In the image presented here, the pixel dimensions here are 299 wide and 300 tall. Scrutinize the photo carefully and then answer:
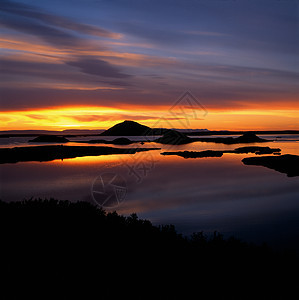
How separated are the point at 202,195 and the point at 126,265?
20.5 meters

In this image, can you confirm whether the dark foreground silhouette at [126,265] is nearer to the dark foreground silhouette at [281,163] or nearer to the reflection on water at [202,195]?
the reflection on water at [202,195]

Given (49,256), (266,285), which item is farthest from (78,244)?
(266,285)

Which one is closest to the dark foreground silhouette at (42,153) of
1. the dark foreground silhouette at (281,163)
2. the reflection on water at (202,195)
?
the reflection on water at (202,195)

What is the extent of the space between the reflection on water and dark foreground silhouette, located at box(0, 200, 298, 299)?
636 centimetres

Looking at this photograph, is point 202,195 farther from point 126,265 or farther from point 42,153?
point 42,153

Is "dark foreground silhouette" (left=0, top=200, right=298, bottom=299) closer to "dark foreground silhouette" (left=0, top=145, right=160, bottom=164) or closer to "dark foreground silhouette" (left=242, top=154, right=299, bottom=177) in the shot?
"dark foreground silhouette" (left=242, top=154, right=299, bottom=177)

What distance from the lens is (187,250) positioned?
10602 mm

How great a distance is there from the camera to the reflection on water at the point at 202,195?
1848 centimetres

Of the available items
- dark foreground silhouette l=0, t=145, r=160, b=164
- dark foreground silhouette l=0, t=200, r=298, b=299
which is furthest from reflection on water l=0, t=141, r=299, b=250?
dark foreground silhouette l=0, t=145, r=160, b=164

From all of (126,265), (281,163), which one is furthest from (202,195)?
(281,163)

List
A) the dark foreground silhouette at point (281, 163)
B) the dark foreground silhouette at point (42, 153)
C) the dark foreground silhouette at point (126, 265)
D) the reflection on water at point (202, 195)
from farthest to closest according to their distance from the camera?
the dark foreground silhouette at point (42, 153) < the dark foreground silhouette at point (281, 163) < the reflection on water at point (202, 195) < the dark foreground silhouette at point (126, 265)

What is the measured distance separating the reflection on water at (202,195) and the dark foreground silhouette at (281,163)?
172 cm

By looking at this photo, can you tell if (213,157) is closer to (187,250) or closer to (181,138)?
(187,250)

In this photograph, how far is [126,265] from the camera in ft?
29.3
